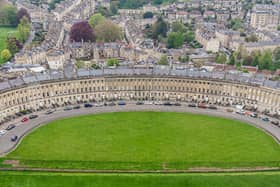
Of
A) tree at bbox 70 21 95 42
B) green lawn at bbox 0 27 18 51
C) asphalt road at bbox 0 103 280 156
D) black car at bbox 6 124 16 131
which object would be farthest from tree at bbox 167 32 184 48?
black car at bbox 6 124 16 131

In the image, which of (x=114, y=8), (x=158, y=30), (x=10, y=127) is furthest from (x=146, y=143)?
(x=114, y=8)

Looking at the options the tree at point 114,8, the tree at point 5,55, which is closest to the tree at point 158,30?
the tree at point 114,8

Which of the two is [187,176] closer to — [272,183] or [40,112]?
[272,183]

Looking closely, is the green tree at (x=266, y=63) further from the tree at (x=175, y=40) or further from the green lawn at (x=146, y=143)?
the green lawn at (x=146, y=143)

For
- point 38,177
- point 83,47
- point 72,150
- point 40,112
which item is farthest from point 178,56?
point 38,177

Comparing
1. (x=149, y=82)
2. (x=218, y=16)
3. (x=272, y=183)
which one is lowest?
(x=272, y=183)

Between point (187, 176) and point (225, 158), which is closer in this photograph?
point (187, 176)

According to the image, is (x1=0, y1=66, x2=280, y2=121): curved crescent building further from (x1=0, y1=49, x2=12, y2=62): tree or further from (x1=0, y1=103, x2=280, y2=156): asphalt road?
(x1=0, y1=49, x2=12, y2=62): tree

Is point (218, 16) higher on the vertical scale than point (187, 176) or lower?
higher

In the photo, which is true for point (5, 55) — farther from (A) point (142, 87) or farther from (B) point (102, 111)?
(A) point (142, 87)
